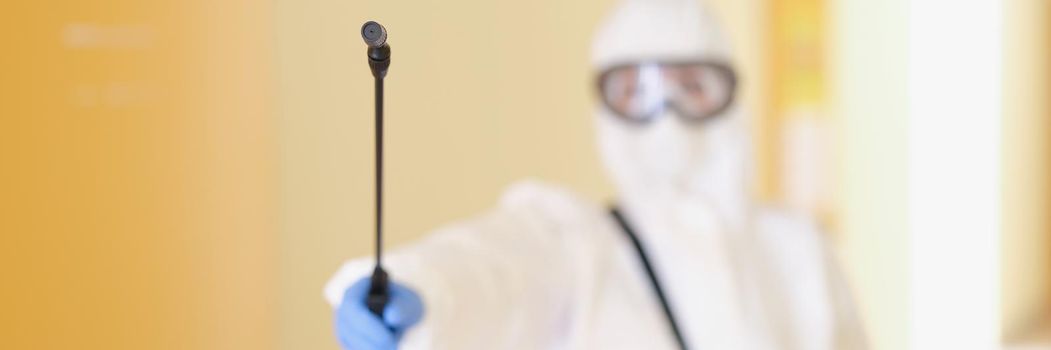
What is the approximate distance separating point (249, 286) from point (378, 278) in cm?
55

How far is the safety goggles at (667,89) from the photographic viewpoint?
1670 mm

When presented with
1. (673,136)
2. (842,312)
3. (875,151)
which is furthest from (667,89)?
(875,151)

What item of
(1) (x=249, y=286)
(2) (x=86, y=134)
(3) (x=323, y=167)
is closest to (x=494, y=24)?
(3) (x=323, y=167)

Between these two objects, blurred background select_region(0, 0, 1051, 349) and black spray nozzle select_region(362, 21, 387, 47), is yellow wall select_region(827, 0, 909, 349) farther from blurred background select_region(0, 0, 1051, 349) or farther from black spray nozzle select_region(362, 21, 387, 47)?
black spray nozzle select_region(362, 21, 387, 47)

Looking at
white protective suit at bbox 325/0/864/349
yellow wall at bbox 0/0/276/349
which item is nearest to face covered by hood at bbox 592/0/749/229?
white protective suit at bbox 325/0/864/349

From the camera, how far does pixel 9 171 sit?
850 millimetres

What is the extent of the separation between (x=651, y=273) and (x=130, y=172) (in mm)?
670

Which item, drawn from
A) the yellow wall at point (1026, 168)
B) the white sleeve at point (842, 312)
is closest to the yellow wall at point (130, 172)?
the white sleeve at point (842, 312)

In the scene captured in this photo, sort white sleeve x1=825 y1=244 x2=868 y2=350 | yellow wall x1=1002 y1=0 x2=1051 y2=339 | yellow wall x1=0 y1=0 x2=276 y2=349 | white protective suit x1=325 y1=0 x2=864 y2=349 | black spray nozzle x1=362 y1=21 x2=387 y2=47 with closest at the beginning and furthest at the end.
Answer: black spray nozzle x1=362 y1=21 x2=387 y2=47 → yellow wall x1=0 y1=0 x2=276 y2=349 → white protective suit x1=325 y1=0 x2=864 y2=349 → white sleeve x1=825 y1=244 x2=868 y2=350 → yellow wall x1=1002 y1=0 x2=1051 y2=339

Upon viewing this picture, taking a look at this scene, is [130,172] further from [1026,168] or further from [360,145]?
[1026,168]

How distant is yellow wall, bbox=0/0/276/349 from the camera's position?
87cm

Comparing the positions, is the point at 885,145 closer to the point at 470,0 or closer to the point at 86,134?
the point at 470,0

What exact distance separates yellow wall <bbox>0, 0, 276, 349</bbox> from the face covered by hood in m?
0.49

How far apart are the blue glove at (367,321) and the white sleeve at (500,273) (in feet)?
0.16
